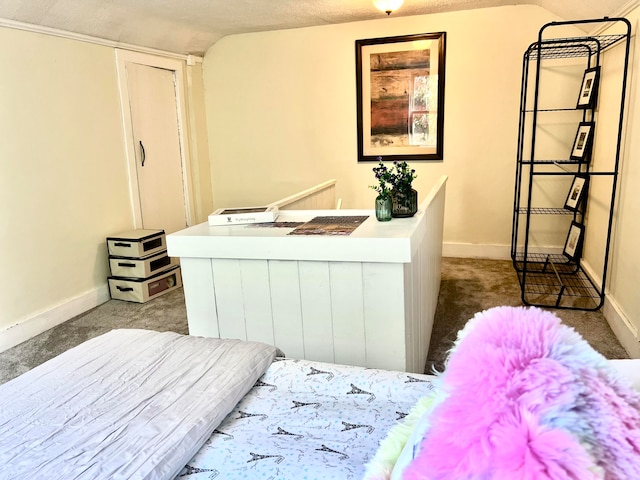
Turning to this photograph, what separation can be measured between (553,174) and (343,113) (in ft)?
6.68

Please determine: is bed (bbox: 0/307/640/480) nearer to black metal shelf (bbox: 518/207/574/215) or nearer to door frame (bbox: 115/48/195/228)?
door frame (bbox: 115/48/195/228)

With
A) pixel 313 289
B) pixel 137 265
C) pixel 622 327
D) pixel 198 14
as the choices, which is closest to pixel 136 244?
pixel 137 265

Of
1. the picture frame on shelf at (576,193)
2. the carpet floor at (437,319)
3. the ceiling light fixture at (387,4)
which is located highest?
the ceiling light fixture at (387,4)

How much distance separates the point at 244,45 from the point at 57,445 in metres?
4.34

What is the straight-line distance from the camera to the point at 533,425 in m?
0.52

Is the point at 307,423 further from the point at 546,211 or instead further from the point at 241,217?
the point at 546,211

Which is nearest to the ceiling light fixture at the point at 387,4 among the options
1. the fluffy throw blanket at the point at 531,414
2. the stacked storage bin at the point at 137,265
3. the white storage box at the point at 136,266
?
the stacked storage bin at the point at 137,265

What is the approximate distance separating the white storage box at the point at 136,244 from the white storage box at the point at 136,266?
3 centimetres

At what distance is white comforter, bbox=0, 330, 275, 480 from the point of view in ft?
2.97

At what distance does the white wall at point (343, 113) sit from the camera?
405 cm

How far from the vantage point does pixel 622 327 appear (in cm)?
261

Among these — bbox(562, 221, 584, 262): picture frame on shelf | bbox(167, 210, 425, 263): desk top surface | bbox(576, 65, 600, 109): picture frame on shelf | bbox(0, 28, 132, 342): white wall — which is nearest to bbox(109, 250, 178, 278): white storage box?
bbox(0, 28, 132, 342): white wall

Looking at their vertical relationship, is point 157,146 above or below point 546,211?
above

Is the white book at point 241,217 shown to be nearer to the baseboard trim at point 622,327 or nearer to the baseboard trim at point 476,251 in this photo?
the baseboard trim at point 622,327
